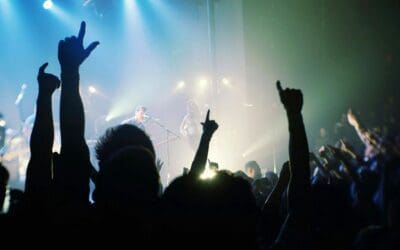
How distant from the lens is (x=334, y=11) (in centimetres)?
791

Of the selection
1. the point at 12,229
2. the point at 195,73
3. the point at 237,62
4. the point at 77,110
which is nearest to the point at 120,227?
the point at 12,229

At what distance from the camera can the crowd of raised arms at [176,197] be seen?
1.43 metres

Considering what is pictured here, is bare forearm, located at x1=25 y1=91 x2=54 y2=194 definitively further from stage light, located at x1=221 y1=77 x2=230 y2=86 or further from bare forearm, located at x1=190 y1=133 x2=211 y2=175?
stage light, located at x1=221 y1=77 x2=230 y2=86

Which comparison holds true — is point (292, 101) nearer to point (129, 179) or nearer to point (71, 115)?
point (129, 179)

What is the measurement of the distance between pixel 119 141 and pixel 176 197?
1.00 metres

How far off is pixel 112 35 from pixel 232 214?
1571 cm

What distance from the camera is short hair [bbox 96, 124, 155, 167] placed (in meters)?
2.31

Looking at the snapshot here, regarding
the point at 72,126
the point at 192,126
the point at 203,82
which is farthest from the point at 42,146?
the point at 203,82

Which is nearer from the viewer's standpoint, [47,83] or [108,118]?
[47,83]

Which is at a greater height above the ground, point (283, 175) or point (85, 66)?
point (85, 66)

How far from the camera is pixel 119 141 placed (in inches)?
92.2

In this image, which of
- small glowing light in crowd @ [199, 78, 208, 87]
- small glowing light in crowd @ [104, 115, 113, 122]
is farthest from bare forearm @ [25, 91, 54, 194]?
small glowing light in crowd @ [104, 115, 113, 122]

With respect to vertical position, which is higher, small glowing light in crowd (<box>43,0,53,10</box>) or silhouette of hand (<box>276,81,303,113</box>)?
small glowing light in crowd (<box>43,0,53,10</box>)

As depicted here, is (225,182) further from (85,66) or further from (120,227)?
(85,66)
